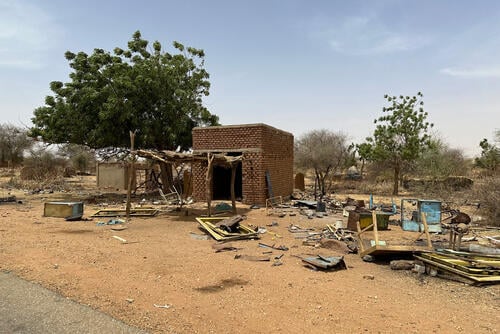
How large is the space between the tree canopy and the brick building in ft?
8.45

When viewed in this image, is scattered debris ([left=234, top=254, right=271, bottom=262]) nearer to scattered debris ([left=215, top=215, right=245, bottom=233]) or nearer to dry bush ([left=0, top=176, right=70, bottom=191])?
scattered debris ([left=215, top=215, right=245, bottom=233])

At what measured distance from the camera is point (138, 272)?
6.42 meters

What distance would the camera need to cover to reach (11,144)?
43.7 meters

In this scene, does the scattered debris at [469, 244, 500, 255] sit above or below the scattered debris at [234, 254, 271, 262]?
above

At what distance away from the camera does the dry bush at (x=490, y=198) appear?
11.6 meters

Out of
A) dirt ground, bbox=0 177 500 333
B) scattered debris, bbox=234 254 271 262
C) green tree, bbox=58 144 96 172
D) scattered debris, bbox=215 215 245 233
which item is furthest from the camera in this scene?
green tree, bbox=58 144 96 172

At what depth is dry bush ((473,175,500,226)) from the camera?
11.6 meters

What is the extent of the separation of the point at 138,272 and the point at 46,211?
8261mm

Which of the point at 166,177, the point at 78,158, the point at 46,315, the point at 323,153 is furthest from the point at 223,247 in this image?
the point at 78,158

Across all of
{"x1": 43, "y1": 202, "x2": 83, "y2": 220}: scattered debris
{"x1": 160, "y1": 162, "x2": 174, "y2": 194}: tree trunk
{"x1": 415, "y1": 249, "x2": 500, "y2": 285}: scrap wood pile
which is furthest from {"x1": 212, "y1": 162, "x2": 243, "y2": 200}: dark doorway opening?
{"x1": 415, "y1": 249, "x2": 500, "y2": 285}: scrap wood pile

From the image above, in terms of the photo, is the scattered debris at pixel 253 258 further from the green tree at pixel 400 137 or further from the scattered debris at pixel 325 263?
the green tree at pixel 400 137

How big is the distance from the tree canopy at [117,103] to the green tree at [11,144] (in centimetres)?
2966

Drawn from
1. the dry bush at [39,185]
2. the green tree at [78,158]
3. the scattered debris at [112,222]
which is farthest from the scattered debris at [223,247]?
the green tree at [78,158]

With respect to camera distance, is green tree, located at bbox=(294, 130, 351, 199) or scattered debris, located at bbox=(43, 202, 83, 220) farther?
green tree, located at bbox=(294, 130, 351, 199)
